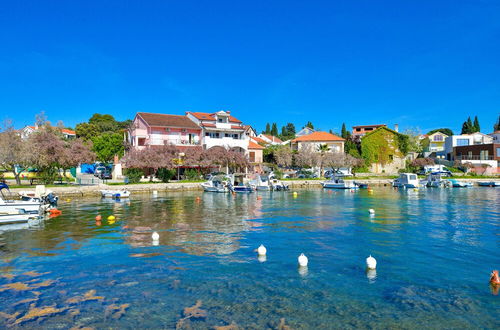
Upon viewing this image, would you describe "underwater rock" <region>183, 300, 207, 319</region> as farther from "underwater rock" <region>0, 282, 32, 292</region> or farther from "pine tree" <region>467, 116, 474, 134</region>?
"pine tree" <region>467, 116, 474, 134</region>

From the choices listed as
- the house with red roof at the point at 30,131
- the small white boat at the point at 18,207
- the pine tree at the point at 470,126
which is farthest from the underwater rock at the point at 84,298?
the pine tree at the point at 470,126

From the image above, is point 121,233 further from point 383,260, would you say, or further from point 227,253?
point 383,260

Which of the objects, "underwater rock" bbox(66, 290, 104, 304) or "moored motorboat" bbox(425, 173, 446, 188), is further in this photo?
"moored motorboat" bbox(425, 173, 446, 188)

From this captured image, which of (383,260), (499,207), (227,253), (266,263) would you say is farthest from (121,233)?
(499,207)

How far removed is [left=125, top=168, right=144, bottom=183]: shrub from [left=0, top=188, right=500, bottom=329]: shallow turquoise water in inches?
1076

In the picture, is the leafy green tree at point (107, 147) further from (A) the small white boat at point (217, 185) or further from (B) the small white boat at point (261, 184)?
(B) the small white boat at point (261, 184)

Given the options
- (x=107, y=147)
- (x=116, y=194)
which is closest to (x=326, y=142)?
(x=107, y=147)

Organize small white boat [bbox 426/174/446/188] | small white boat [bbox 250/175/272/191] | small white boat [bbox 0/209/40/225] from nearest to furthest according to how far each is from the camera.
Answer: small white boat [bbox 0/209/40/225], small white boat [bbox 250/175/272/191], small white boat [bbox 426/174/446/188]

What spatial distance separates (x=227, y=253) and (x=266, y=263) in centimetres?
222

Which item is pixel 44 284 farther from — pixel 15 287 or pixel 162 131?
pixel 162 131

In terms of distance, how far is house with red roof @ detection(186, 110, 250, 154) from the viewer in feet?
209

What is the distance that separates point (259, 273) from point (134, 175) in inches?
1646

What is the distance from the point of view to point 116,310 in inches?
385

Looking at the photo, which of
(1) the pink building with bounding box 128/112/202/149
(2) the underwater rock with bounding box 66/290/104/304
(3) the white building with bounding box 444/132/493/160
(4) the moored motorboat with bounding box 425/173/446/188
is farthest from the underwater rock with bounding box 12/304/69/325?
(3) the white building with bounding box 444/132/493/160
